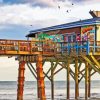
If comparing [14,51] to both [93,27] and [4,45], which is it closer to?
[4,45]

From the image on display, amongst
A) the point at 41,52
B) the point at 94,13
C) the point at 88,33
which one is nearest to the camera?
the point at 41,52

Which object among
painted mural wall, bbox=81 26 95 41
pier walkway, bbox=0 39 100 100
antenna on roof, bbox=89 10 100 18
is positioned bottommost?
pier walkway, bbox=0 39 100 100

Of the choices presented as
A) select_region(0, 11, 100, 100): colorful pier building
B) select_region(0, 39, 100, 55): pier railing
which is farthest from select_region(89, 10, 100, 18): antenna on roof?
select_region(0, 39, 100, 55): pier railing

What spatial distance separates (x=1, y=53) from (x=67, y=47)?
21.3 ft

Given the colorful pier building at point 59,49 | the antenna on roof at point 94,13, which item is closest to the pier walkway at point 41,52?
the colorful pier building at point 59,49

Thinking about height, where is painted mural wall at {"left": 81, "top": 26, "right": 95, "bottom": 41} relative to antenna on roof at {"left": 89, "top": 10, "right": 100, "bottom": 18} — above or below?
below

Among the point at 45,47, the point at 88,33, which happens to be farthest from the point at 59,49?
the point at 88,33

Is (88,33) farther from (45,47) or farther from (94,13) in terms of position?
(45,47)

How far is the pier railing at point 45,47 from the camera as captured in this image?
39631 millimetres

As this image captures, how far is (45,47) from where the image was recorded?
4144cm

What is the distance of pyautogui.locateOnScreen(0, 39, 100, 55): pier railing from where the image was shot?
39.6 metres

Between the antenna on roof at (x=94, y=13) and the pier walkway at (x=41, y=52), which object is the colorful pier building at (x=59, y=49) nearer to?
the pier walkway at (x=41, y=52)

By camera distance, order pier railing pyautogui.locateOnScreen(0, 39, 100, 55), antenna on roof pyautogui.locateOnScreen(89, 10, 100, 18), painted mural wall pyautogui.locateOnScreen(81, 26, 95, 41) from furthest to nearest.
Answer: antenna on roof pyautogui.locateOnScreen(89, 10, 100, 18) < painted mural wall pyautogui.locateOnScreen(81, 26, 95, 41) < pier railing pyautogui.locateOnScreen(0, 39, 100, 55)

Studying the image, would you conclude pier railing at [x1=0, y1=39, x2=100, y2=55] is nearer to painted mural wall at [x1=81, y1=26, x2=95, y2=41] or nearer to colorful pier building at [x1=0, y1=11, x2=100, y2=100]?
colorful pier building at [x1=0, y1=11, x2=100, y2=100]
